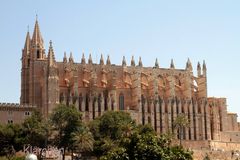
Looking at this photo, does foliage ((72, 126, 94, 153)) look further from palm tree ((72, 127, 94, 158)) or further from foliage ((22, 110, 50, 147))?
foliage ((22, 110, 50, 147))

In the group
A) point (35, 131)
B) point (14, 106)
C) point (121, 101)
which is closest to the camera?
point (35, 131)

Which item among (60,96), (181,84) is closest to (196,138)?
(181,84)

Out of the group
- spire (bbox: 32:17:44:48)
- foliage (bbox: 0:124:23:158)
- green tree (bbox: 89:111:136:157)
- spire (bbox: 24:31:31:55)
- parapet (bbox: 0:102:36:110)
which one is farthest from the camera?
spire (bbox: 24:31:31:55)

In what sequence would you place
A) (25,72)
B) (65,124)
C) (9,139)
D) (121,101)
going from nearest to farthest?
(9,139) → (65,124) → (25,72) → (121,101)

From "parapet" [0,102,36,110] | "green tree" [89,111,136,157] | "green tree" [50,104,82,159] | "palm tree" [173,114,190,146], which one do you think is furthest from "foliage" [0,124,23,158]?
"palm tree" [173,114,190,146]

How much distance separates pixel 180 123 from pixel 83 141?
23.9 metres

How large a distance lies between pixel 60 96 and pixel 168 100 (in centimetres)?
1930

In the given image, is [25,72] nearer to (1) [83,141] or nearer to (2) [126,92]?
(2) [126,92]

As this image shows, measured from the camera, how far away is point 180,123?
89.9 m

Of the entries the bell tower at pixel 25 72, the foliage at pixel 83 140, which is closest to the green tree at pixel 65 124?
the foliage at pixel 83 140

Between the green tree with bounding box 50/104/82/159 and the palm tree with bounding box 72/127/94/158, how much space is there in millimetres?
2177

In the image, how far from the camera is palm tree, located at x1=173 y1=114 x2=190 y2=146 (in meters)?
90.0

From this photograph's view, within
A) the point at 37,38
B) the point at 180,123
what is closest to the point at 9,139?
the point at 37,38

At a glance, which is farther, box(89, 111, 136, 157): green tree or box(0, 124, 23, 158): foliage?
box(0, 124, 23, 158): foliage
